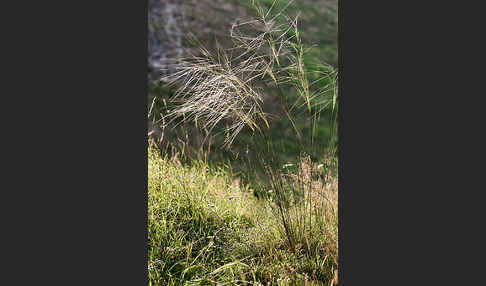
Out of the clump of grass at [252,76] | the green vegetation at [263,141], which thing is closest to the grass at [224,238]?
the green vegetation at [263,141]

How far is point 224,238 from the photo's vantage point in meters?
3.89

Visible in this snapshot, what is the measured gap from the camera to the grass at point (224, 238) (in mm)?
3750

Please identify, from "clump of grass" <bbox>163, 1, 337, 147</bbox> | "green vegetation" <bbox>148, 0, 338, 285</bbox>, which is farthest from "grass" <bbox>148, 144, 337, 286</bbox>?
"clump of grass" <bbox>163, 1, 337, 147</bbox>

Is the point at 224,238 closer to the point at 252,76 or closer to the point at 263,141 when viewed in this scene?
the point at 263,141

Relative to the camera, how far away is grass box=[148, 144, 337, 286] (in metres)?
3.75

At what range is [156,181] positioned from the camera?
13.3ft

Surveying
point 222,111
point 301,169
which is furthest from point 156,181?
point 301,169

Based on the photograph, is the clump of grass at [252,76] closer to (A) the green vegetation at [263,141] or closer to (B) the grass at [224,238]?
(A) the green vegetation at [263,141]

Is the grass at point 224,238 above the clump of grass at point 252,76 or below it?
below

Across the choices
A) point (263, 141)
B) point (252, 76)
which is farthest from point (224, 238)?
point (252, 76)

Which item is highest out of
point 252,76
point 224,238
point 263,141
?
point 252,76

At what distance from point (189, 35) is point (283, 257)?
1.59 metres

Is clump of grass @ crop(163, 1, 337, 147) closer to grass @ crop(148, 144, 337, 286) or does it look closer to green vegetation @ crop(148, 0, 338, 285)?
green vegetation @ crop(148, 0, 338, 285)

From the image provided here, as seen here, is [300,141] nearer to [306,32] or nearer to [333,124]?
[333,124]
